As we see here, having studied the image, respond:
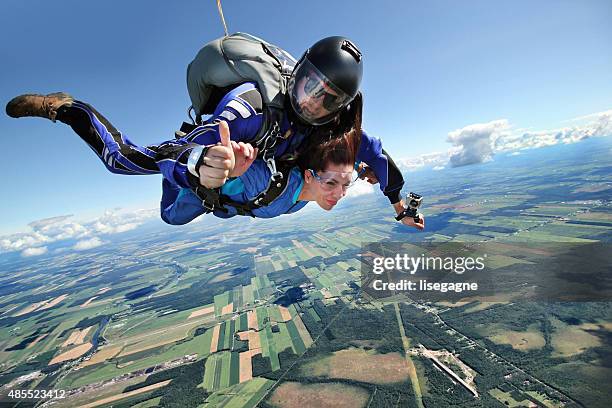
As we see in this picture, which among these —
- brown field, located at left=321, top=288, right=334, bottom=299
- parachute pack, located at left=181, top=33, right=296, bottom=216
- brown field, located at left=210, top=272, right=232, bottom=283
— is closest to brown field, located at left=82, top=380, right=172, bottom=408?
brown field, located at left=321, top=288, right=334, bottom=299

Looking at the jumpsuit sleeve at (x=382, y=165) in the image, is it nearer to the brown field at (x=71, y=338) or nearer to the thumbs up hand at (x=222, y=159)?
the thumbs up hand at (x=222, y=159)

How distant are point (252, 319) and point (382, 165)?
3182 cm

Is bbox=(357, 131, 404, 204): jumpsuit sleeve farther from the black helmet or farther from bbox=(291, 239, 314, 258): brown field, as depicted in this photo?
bbox=(291, 239, 314, 258): brown field

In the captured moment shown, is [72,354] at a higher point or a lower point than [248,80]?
lower

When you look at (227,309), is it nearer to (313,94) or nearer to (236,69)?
(236,69)

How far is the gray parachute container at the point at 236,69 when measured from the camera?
188cm

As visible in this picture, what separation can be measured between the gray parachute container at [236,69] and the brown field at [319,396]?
21.2 metres

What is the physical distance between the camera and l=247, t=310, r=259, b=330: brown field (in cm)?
2927

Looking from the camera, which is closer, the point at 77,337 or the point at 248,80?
the point at 248,80

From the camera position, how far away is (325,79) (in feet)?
5.69

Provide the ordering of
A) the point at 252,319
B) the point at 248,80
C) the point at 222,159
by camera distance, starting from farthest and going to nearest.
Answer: the point at 252,319 → the point at 248,80 → the point at 222,159

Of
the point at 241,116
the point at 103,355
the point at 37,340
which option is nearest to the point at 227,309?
the point at 103,355

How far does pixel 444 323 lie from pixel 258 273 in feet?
101

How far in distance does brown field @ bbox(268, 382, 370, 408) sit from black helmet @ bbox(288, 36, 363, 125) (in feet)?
69.8
